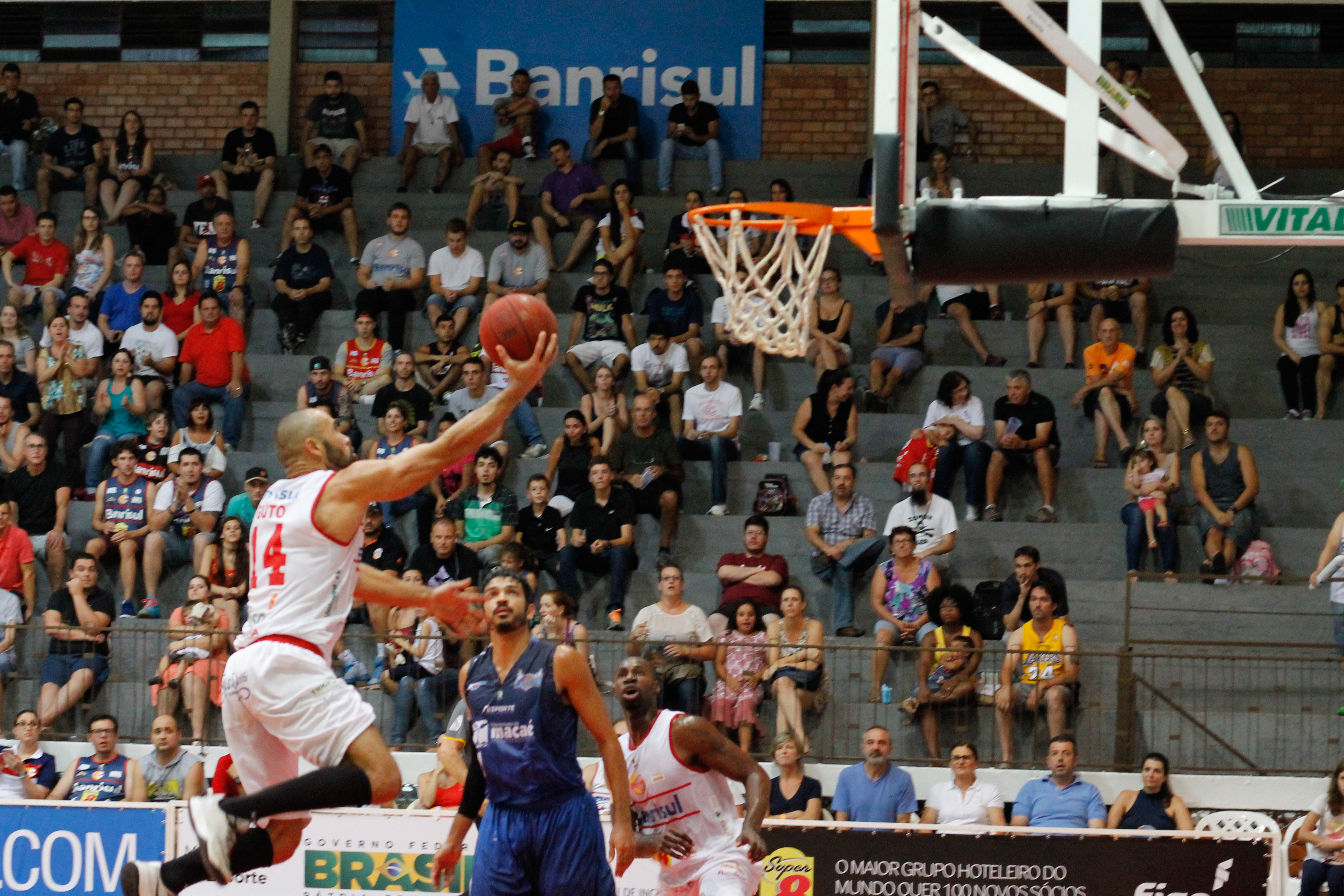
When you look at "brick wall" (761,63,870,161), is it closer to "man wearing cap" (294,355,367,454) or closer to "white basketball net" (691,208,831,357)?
"man wearing cap" (294,355,367,454)

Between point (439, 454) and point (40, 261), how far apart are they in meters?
12.3

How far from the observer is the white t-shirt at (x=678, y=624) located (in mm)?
12055

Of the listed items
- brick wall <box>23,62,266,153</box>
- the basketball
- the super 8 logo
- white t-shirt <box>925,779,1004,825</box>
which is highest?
brick wall <box>23,62,266,153</box>

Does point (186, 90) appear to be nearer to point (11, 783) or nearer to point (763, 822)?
point (11, 783)

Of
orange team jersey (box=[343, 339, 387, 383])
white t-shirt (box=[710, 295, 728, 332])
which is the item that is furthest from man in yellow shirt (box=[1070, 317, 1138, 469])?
orange team jersey (box=[343, 339, 387, 383])

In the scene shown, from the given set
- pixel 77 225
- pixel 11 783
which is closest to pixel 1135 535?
pixel 11 783

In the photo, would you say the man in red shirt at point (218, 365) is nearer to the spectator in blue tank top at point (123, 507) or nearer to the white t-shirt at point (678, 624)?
the spectator in blue tank top at point (123, 507)

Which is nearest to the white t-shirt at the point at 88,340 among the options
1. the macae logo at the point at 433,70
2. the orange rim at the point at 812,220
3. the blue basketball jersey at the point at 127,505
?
the blue basketball jersey at the point at 127,505

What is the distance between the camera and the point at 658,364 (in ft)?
48.0

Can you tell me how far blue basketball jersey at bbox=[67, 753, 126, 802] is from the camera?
37.2 ft

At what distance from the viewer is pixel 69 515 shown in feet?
46.3

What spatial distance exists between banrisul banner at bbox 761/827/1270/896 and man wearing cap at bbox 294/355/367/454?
6.29m

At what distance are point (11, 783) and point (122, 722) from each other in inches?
42.5

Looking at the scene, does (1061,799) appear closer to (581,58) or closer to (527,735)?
(527,735)
